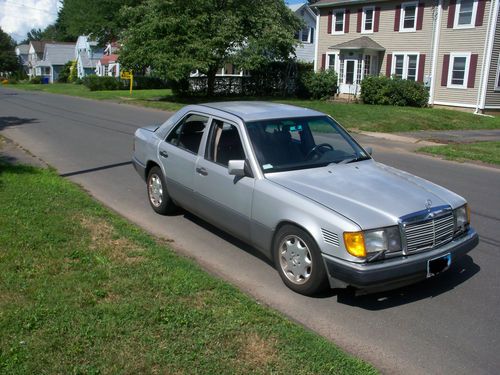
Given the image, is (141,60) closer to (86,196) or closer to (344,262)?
(86,196)

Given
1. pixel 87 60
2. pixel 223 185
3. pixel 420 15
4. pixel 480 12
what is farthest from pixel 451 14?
pixel 87 60

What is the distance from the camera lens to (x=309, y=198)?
4.56 m

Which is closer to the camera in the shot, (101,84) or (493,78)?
(493,78)

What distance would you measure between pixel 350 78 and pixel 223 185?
2968cm

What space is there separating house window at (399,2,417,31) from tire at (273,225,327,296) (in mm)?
28182

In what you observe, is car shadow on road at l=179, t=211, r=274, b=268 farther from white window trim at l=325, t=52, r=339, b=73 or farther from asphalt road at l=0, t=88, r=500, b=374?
white window trim at l=325, t=52, r=339, b=73

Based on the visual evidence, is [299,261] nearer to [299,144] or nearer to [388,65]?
[299,144]

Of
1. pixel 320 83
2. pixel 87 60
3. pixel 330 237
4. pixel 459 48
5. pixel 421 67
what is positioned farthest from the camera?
pixel 87 60

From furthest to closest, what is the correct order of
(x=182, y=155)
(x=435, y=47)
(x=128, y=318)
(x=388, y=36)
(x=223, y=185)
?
(x=388, y=36) → (x=435, y=47) → (x=182, y=155) → (x=223, y=185) → (x=128, y=318)

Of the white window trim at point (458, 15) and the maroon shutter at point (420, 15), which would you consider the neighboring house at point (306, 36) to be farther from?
the white window trim at point (458, 15)

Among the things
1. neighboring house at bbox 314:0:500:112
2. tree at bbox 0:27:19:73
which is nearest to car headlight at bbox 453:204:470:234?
neighboring house at bbox 314:0:500:112

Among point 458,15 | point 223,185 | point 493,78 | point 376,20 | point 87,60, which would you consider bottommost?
point 223,185

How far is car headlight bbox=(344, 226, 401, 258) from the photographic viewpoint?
13.6 feet

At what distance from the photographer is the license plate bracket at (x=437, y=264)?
4.36m
